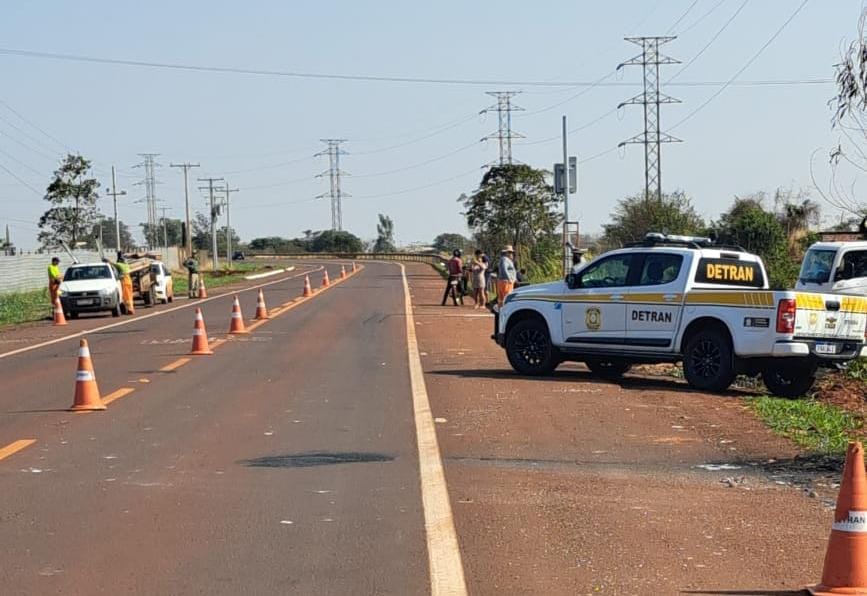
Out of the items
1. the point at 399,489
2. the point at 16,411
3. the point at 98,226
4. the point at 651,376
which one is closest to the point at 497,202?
the point at 98,226

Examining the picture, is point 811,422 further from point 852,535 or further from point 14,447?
point 14,447

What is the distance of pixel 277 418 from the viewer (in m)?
12.6

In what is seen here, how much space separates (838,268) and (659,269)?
887 cm

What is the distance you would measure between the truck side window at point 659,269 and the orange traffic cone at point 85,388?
7.19 metres

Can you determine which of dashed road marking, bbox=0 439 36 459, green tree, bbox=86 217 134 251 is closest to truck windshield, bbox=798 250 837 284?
dashed road marking, bbox=0 439 36 459

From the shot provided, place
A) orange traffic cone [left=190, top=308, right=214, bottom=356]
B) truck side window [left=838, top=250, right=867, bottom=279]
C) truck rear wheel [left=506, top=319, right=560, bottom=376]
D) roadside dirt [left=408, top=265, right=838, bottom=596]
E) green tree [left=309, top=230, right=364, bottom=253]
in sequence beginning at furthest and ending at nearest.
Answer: green tree [left=309, top=230, right=364, bottom=253] → truck side window [left=838, top=250, right=867, bottom=279] → orange traffic cone [left=190, top=308, right=214, bottom=356] → truck rear wheel [left=506, top=319, right=560, bottom=376] → roadside dirt [left=408, top=265, right=838, bottom=596]

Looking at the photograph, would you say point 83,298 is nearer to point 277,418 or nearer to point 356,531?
point 277,418

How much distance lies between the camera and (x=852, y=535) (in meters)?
5.84

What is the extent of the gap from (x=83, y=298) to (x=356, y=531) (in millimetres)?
28121

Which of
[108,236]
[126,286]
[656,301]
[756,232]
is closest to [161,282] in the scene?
[126,286]

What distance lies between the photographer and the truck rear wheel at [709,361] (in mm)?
15234

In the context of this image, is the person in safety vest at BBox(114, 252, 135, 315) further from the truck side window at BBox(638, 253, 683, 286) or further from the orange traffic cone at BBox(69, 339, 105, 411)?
the orange traffic cone at BBox(69, 339, 105, 411)

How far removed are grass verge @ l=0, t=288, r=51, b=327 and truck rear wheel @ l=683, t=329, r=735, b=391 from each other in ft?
74.5

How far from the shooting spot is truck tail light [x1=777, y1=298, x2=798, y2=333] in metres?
14.7
